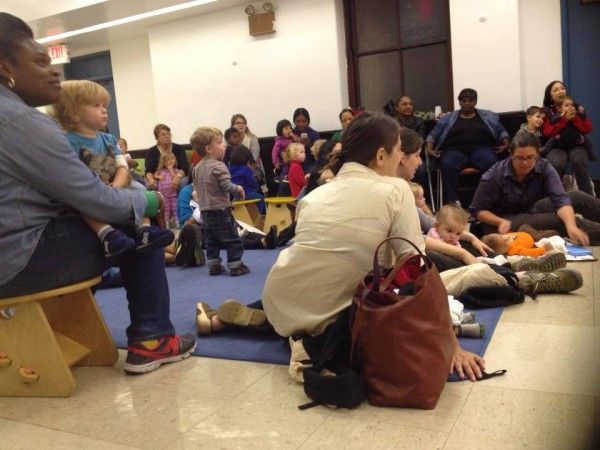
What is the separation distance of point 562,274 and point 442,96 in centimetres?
488

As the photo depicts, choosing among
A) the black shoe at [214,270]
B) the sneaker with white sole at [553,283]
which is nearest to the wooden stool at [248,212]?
the black shoe at [214,270]

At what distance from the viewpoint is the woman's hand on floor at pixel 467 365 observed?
1.99 meters

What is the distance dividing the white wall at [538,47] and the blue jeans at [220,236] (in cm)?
410

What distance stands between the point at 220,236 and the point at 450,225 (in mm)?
1749

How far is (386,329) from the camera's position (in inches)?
68.7

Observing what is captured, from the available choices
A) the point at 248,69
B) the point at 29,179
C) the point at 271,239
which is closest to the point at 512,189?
the point at 271,239

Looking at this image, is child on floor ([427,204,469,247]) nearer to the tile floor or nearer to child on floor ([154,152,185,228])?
the tile floor

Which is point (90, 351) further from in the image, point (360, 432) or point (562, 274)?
point (562, 274)

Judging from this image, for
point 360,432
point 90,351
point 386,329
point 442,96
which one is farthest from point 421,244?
point 442,96

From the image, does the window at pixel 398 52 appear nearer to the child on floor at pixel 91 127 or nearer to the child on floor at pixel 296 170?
the child on floor at pixel 296 170

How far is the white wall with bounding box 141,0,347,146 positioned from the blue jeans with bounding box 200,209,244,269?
390 cm

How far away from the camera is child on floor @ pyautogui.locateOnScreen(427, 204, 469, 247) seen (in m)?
3.20

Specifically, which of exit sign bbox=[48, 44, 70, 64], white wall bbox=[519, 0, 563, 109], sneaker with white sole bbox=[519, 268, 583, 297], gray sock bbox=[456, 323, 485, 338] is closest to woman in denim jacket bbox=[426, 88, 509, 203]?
white wall bbox=[519, 0, 563, 109]

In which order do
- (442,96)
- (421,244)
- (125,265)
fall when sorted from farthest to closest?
(442,96) < (125,265) < (421,244)
